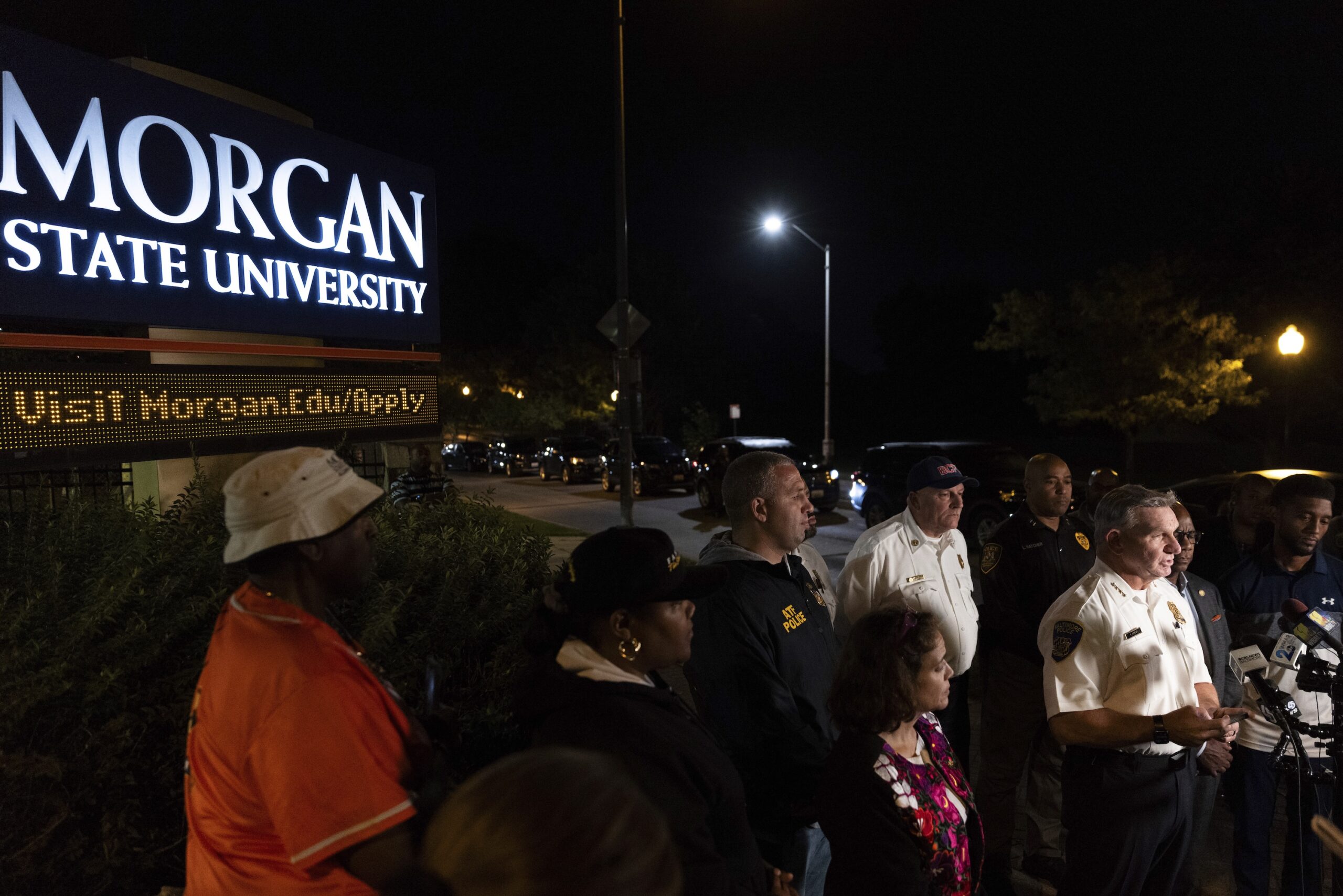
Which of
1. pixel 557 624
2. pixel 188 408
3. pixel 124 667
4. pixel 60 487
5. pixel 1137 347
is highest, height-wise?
pixel 1137 347

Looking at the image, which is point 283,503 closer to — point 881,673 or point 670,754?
point 670,754

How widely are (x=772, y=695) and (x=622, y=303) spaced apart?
30.1ft

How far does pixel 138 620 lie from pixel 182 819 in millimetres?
848

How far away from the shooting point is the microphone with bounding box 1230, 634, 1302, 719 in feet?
10.6

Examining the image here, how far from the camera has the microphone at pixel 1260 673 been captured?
323 cm

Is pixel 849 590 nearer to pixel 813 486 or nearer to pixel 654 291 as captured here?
pixel 813 486

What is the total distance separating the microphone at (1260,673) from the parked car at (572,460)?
2387 cm

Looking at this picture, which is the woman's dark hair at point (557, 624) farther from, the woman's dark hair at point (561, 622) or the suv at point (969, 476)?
Answer: the suv at point (969, 476)

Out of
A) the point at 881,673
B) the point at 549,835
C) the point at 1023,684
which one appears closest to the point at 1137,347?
the point at 1023,684

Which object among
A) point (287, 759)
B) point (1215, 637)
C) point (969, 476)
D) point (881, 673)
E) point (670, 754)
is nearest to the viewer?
point (287, 759)

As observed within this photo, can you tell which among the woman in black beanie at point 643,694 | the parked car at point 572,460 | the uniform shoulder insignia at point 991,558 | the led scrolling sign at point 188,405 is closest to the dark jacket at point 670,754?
the woman in black beanie at point 643,694

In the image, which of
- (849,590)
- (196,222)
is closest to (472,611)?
(849,590)

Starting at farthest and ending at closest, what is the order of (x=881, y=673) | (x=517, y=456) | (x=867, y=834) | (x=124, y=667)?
(x=517, y=456)
(x=124, y=667)
(x=881, y=673)
(x=867, y=834)

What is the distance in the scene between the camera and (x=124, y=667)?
3.19m
